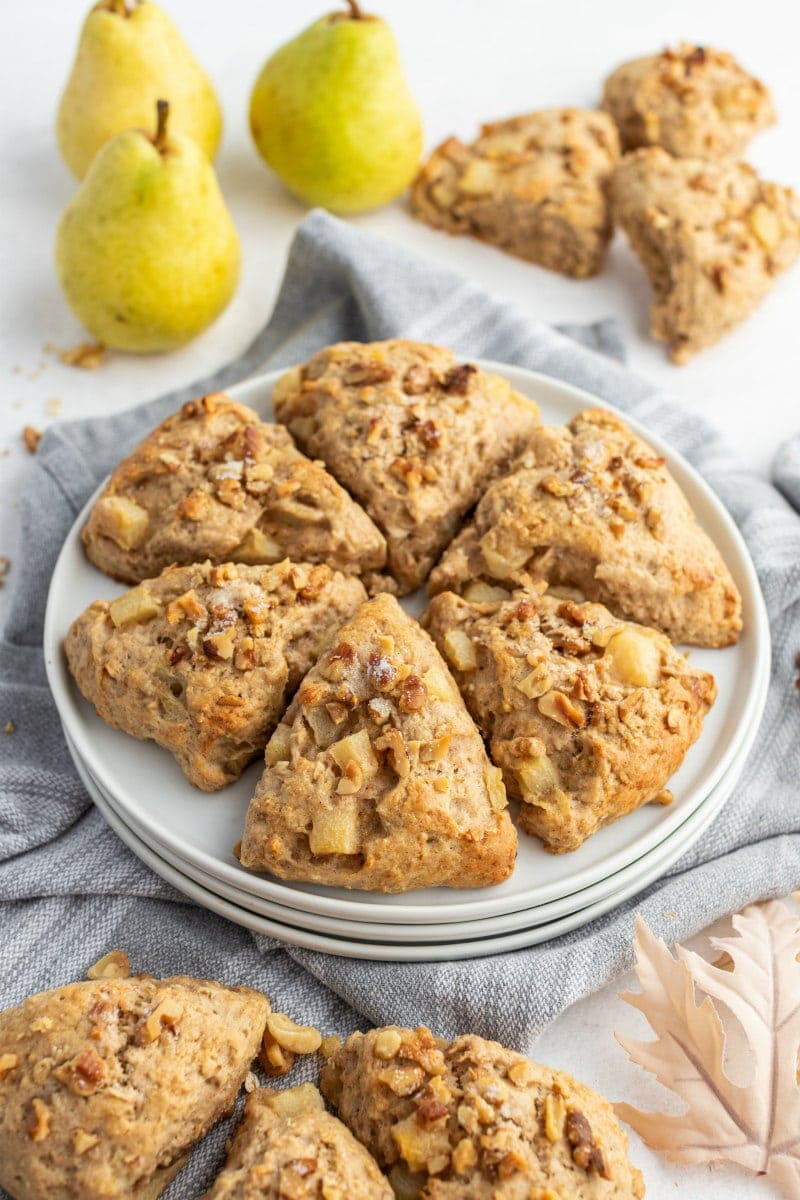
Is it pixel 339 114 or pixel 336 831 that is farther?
pixel 339 114

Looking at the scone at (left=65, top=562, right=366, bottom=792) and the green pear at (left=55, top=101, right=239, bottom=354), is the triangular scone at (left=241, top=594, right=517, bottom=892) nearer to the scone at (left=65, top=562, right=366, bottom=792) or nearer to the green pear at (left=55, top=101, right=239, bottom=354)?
the scone at (left=65, top=562, right=366, bottom=792)

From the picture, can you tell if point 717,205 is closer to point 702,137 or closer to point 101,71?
point 702,137

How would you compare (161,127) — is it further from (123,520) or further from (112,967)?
(112,967)

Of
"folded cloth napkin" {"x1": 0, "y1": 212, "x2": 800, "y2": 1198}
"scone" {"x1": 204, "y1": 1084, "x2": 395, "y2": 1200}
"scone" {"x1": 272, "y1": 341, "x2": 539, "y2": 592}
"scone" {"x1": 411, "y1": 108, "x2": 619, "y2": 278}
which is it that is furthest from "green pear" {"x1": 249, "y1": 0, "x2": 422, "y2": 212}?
"scone" {"x1": 204, "y1": 1084, "x2": 395, "y2": 1200}

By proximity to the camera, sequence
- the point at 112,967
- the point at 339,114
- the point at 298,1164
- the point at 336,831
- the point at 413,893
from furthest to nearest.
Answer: the point at 339,114, the point at 112,967, the point at 413,893, the point at 336,831, the point at 298,1164

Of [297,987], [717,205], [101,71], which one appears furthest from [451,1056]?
[101,71]

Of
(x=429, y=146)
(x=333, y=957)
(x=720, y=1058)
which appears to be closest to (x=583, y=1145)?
(x=720, y=1058)

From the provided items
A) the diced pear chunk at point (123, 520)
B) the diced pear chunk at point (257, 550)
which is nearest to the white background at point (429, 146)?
the diced pear chunk at point (123, 520)
